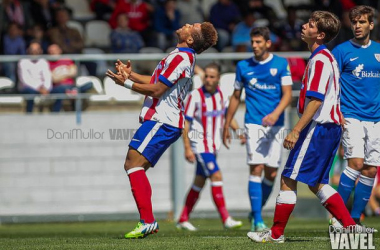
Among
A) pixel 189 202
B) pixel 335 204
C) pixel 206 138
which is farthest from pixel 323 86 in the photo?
pixel 189 202

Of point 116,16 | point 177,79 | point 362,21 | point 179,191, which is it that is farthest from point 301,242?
point 116,16

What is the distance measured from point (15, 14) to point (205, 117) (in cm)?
661

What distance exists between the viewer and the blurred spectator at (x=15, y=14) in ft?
55.7

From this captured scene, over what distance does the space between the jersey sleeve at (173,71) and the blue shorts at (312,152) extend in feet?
4.92

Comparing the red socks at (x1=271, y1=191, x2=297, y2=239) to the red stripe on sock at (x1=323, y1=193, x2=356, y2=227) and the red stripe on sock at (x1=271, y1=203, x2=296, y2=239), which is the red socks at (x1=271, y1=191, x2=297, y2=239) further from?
the red stripe on sock at (x1=323, y1=193, x2=356, y2=227)

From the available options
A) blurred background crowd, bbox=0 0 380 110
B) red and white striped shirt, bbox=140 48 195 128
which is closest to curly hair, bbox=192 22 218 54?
red and white striped shirt, bbox=140 48 195 128

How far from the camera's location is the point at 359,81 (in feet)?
31.1

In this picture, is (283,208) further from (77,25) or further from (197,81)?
(77,25)

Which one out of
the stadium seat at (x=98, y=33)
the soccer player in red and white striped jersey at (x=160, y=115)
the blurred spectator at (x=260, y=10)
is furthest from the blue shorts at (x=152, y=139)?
the blurred spectator at (x=260, y=10)

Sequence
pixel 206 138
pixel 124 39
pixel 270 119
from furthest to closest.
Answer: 1. pixel 124 39
2. pixel 206 138
3. pixel 270 119

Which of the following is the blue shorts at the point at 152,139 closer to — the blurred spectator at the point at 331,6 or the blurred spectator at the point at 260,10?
the blurred spectator at the point at 260,10

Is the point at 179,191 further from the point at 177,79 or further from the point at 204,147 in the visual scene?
the point at 177,79

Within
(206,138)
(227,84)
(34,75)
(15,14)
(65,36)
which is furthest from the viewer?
(15,14)

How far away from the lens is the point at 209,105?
1230cm
